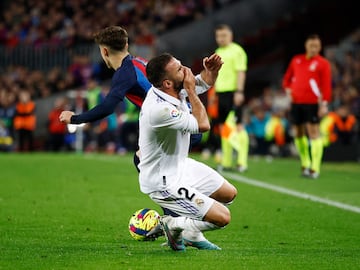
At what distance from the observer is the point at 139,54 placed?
2905cm

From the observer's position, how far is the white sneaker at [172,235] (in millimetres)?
8242

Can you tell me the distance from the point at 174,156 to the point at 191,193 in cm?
35

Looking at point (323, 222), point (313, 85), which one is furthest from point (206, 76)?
point (313, 85)

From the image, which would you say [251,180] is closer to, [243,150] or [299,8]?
[243,150]

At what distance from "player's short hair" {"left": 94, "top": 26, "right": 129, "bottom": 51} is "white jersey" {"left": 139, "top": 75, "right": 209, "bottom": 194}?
1130mm

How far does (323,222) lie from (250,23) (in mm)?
20313

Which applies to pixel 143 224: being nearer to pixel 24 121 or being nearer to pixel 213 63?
pixel 213 63

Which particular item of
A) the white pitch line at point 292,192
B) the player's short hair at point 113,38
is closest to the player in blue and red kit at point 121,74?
the player's short hair at point 113,38

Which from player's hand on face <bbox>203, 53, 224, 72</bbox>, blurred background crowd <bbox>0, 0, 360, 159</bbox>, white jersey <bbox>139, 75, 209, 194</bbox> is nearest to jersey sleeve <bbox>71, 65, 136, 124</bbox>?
white jersey <bbox>139, 75, 209, 194</bbox>

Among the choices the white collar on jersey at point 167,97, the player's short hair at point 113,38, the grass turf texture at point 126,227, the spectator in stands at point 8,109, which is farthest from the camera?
the spectator in stands at point 8,109

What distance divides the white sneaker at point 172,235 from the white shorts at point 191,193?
12cm

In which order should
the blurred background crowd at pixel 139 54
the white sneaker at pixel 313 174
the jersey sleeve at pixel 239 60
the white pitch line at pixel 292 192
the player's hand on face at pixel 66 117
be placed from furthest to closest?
the blurred background crowd at pixel 139 54
the jersey sleeve at pixel 239 60
the white sneaker at pixel 313 174
the white pitch line at pixel 292 192
the player's hand on face at pixel 66 117

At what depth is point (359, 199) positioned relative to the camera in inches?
516

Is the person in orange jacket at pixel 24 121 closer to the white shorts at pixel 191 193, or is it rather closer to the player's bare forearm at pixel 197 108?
the white shorts at pixel 191 193
